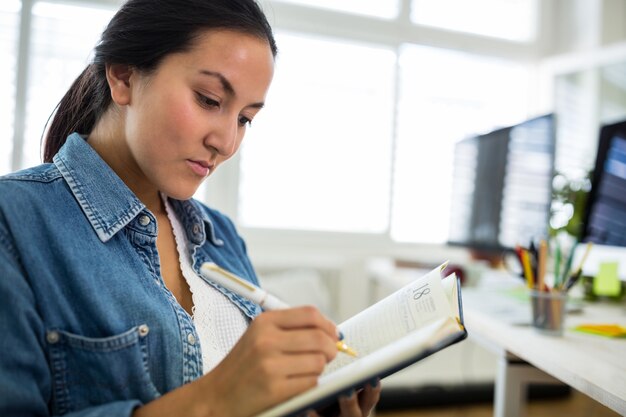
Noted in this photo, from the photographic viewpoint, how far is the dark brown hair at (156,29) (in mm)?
749

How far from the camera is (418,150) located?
2.78m

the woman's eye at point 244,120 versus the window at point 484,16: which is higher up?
the window at point 484,16

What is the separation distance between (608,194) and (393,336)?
1.06 metres

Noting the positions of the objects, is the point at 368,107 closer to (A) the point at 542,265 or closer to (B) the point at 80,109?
(A) the point at 542,265

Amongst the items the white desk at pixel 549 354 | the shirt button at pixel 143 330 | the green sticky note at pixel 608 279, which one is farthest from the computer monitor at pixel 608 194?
the shirt button at pixel 143 330

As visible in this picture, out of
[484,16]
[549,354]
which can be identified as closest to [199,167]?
[549,354]

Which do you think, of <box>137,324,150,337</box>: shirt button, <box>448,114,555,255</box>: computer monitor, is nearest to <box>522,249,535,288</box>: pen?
<box>448,114,555,255</box>: computer monitor

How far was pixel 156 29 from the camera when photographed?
0.76m

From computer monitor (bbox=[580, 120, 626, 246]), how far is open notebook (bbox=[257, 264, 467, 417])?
882 mm

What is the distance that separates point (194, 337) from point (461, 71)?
258 centimetres

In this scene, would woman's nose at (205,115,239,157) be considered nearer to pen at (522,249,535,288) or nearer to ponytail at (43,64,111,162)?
ponytail at (43,64,111,162)

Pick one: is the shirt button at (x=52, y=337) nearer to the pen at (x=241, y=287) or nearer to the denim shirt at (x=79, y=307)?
the denim shirt at (x=79, y=307)

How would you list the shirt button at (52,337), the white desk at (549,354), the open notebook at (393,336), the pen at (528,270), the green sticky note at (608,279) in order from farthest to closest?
the green sticky note at (608,279), the pen at (528,270), the white desk at (549,354), the shirt button at (52,337), the open notebook at (393,336)

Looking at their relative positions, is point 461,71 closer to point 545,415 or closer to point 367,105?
point 367,105
